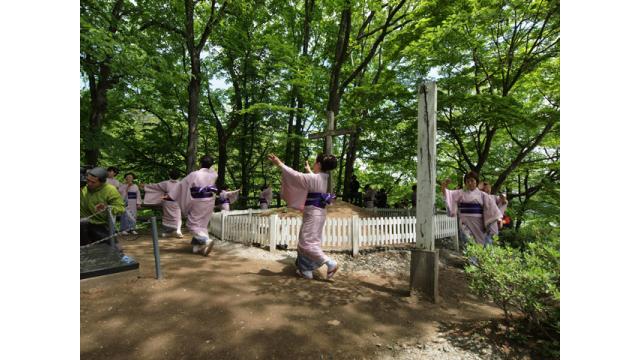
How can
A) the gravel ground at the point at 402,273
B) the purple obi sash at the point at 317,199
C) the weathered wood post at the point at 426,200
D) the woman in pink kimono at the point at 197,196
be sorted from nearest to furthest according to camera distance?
the gravel ground at the point at 402,273 < the weathered wood post at the point at 426,200 < the purple obi sash at the point at 317,199 < the woman in pink kimono at the point at 197,196

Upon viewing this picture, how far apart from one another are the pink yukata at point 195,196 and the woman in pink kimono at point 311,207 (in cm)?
199

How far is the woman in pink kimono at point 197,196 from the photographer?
234 inches

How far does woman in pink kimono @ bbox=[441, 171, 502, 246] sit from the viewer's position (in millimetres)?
6055

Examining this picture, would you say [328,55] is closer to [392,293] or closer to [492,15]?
[492,15]

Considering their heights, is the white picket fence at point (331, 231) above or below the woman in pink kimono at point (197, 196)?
below

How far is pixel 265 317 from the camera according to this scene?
11.1 ft

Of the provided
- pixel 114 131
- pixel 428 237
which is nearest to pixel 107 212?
pixel 428 237

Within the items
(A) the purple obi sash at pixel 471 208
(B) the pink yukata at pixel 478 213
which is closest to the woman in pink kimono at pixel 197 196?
(B) the pink yukata at pixel 478 213

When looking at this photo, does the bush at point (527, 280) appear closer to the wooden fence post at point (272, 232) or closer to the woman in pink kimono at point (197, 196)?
the wooden fence post at point (272, 232)

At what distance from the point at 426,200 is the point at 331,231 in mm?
2820

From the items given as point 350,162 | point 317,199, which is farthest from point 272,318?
point 350,162

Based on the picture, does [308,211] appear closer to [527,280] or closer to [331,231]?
[331,231]

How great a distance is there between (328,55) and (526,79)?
10.1 m

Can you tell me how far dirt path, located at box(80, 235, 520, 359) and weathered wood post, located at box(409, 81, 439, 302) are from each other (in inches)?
12.7
